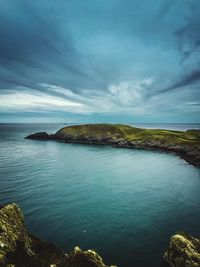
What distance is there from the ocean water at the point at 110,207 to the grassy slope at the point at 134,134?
51529mm

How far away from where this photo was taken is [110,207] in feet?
97.0

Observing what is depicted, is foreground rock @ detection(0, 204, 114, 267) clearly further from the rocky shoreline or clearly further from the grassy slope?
the grassy slope

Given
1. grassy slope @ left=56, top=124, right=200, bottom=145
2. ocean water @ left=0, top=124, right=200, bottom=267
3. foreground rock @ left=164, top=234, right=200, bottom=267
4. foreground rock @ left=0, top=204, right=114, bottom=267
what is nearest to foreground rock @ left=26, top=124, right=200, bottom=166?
grassy slope @ left=56, top=124, right=200, bottom=145

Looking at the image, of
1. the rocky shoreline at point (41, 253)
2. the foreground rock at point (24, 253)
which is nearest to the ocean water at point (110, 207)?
the rocky shoreline at point (41, 253)

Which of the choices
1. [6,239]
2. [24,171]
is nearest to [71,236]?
[6,239]

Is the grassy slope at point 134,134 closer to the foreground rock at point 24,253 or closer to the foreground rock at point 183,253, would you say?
the foreground rock at point 183,253

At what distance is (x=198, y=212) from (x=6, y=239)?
25771 millimetres

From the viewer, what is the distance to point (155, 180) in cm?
4469

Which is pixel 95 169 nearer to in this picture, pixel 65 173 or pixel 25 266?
pixel 65 173

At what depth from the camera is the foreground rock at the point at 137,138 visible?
88188 millimetres

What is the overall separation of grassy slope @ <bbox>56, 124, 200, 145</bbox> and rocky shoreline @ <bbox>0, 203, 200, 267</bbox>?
8367 centimetres

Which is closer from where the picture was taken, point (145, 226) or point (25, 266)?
point (25, 266)

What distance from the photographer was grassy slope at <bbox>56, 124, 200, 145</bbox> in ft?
330

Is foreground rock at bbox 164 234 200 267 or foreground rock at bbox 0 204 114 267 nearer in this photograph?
foreground rock at bbox 0 204 114 267
